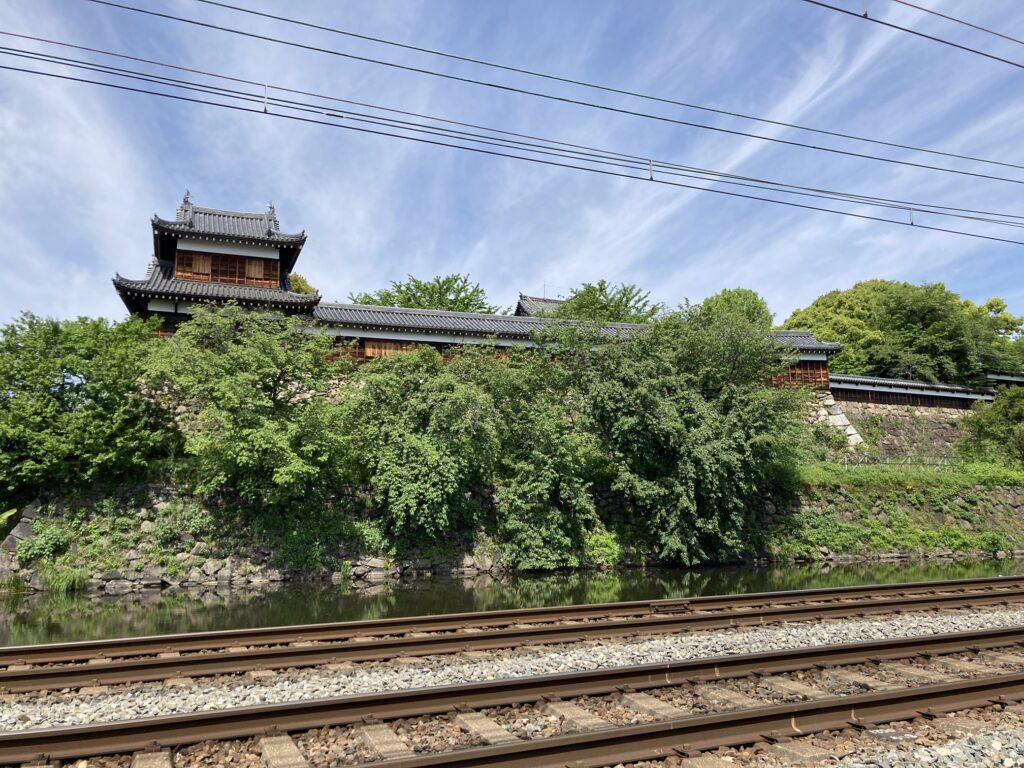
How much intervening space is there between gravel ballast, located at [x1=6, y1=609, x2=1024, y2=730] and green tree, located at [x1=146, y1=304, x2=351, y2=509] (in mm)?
9654

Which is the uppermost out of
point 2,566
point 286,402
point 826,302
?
point 826,302

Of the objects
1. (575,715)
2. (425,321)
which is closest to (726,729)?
(575,715)

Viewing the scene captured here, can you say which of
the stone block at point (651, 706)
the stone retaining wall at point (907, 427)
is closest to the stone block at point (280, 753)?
the stone block at point (651, 706)

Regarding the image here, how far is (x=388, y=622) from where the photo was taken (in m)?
9.52

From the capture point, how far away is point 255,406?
663 inches

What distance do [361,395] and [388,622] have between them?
972 centimetres

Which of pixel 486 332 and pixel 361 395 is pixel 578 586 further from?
pixel 486 332

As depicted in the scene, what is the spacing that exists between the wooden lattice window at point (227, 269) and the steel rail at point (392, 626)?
19.8m

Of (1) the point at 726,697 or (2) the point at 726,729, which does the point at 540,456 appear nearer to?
(1) the point at 726,697

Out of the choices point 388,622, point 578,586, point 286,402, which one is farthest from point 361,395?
point 388,622

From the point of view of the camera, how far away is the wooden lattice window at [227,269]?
25.8 metres

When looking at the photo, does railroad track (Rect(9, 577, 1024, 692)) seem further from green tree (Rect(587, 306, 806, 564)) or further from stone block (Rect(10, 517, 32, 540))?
stone block (Rect(10, 517, 32, 540))

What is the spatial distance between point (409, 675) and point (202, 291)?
20.8 m

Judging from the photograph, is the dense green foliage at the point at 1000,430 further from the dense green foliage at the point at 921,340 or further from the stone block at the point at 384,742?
the stone block at the point at 384,742
